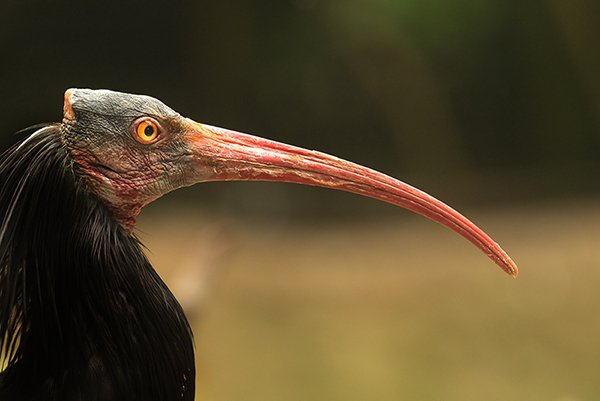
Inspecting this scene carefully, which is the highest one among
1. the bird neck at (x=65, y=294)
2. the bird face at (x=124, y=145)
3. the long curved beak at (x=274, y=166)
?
the long curved beak at (x=274, y=166)

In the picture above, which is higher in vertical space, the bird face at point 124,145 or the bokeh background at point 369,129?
the bokeh background at point 369,129

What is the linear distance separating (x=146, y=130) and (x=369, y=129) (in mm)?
7545

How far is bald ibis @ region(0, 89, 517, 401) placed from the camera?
2150 mm

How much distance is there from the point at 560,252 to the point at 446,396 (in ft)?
8.96

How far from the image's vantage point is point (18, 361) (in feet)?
7.28

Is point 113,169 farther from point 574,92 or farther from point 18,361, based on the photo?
point 574,92

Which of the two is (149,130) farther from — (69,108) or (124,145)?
(69,108)

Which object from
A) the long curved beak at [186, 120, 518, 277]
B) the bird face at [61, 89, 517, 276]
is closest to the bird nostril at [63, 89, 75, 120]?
the bird face at [61, 89, 517, 276]

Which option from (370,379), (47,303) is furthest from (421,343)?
(47,303)

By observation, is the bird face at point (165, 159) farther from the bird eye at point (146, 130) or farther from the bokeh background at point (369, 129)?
the bokeh background at point (369, 129)

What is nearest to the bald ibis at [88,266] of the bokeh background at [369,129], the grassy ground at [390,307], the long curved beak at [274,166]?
the long curved beak at [274,166]

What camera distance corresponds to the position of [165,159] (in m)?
2.37

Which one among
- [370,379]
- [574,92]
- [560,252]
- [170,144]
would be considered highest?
[574,92]

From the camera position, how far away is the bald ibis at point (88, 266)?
2150mm
